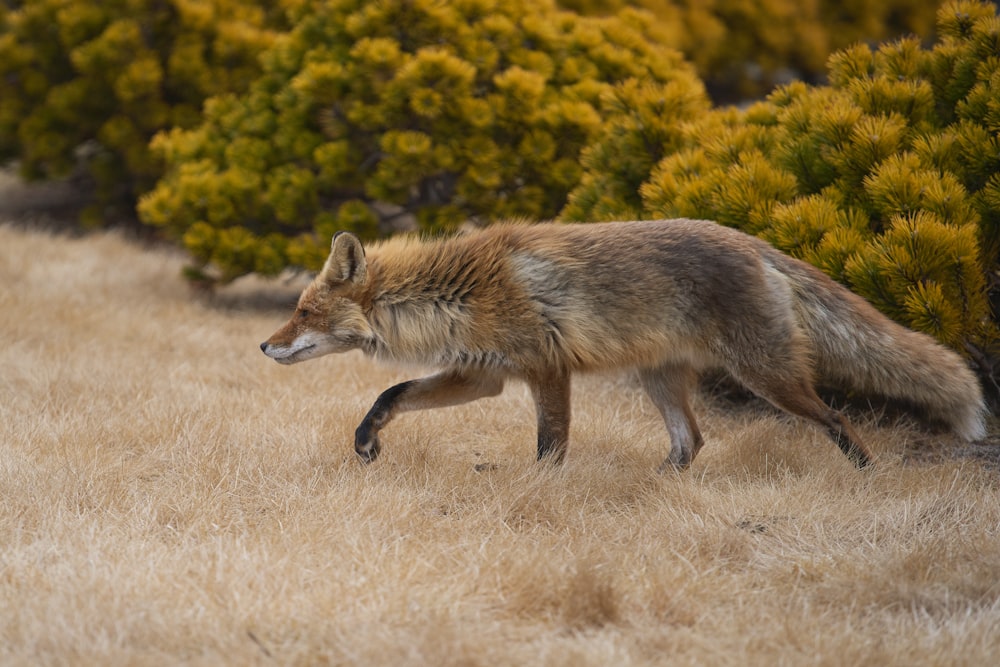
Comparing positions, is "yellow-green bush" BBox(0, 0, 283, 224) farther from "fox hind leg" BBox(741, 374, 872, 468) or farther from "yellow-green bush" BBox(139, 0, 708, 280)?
"fox hind leg" BBox(741, 374, 872, 468)

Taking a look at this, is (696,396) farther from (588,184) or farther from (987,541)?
(987,541)

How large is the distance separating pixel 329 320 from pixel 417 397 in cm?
51

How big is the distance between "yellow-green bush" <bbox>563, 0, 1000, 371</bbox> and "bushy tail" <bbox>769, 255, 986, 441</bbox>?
0.30 m

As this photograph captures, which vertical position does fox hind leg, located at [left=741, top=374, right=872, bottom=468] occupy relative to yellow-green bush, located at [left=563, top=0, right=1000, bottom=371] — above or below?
below

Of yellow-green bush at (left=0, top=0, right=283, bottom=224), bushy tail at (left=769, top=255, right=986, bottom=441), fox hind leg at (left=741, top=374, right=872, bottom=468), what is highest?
bushy tail at (left=769, top=255, right=986, bottom=441)

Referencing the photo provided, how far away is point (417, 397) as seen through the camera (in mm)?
4414

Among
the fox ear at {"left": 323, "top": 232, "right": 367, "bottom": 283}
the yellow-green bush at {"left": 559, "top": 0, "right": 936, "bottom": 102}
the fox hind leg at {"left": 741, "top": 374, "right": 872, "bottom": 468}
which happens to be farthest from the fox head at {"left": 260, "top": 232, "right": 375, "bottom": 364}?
the yellow-green bush at {"left": 559, "top": 0, "right": 936, "bottom": 102}

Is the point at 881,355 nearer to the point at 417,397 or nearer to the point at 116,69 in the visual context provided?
the point at 417,397

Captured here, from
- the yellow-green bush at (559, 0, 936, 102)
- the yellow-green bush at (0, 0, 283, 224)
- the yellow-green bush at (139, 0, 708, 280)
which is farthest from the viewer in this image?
the yellow-green bush at (559, 0, 936, 102)

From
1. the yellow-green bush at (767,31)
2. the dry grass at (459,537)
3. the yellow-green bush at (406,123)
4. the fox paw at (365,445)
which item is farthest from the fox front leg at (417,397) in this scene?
the yellow-green bush at (767,31)

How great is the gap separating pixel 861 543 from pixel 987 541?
1.32 ft

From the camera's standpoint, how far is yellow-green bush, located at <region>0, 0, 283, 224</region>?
980 cm

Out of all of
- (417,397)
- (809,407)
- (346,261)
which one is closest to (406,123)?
(346,261)

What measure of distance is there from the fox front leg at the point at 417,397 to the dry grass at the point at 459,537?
0.14 metres
